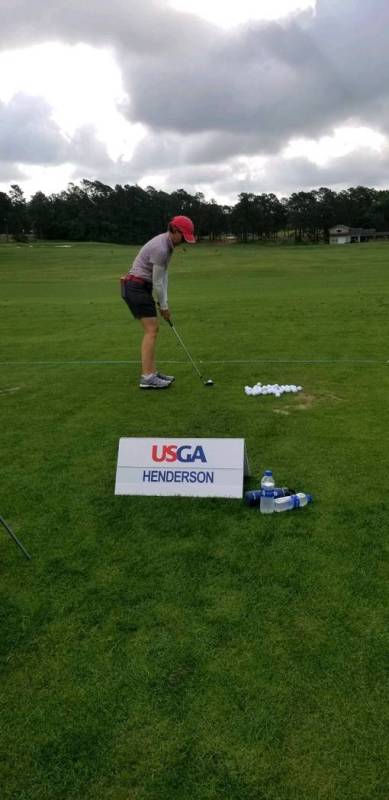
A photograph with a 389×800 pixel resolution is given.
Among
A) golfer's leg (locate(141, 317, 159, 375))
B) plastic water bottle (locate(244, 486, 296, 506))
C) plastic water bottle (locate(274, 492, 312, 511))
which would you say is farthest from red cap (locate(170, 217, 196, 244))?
plastic water bottle (locate(274, 492, 312, 511))

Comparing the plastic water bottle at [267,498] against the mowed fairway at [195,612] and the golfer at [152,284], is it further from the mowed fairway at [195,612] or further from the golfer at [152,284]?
the golfer at [152,284]

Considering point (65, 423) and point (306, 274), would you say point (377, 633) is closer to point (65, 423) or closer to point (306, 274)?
point (65, 423)

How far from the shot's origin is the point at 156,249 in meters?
8.04

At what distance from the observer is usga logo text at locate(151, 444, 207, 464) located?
16.4 feet

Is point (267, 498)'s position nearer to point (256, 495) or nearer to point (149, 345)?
point (256, 495)

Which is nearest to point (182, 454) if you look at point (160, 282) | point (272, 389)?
point (272, 389)

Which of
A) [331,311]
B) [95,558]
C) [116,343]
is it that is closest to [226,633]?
[95,558]

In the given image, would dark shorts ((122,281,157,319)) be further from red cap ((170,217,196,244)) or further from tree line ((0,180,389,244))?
tree line ((0,180,389,244))

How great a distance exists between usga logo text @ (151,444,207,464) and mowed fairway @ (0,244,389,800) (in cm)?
35

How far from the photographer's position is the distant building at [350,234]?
11369 cm

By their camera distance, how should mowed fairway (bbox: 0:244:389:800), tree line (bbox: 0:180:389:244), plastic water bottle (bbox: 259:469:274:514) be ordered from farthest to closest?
tree line (bbox: 0:180:389:244) < plastic water bottle (bbox: 259:469:274:514) < mowed fairway (bbox: 0:244:389:800)

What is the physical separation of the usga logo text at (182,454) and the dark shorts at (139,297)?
380 cm

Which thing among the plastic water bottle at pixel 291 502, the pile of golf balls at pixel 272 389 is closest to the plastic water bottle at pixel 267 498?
the plastic water bottle at pixel 291 502

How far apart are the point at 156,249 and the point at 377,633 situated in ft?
19.9
